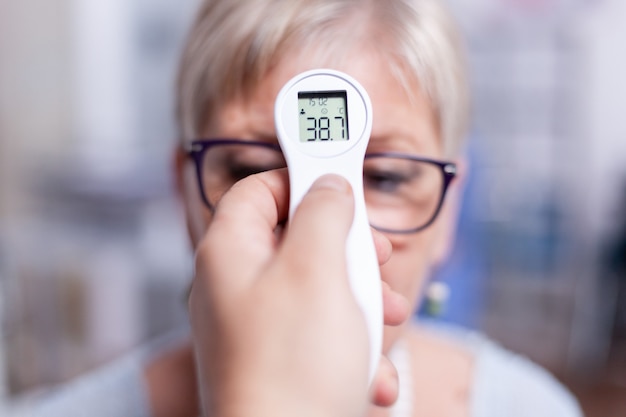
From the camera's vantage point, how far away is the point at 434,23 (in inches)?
28.4

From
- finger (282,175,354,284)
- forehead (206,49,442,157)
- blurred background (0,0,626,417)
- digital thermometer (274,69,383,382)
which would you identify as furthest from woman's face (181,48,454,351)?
blurred background (0,0,626,417)

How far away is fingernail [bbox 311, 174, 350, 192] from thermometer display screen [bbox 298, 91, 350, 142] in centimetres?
5

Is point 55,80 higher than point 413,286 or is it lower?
higher

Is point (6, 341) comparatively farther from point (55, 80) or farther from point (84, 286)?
point (55, 80)

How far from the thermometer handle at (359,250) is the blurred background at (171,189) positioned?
3.50 feet

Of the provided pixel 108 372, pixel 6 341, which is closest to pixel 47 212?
pixel 6 341

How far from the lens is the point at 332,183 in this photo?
397 mm

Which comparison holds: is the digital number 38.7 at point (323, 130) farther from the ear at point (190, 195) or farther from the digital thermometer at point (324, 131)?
the ear at point (190, 195)

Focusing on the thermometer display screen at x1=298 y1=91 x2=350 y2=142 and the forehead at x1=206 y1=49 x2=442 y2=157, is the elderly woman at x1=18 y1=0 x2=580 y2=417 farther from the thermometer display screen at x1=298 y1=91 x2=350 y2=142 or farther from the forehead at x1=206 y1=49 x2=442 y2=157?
the thermometer display screen at x1=298 y1=91 x2=350 y2=142

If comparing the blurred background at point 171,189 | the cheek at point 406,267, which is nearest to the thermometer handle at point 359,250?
the cheek at point 406,267

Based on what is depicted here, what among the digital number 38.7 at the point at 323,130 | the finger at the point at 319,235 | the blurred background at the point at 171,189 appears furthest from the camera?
the blurred background at the point at 171,189

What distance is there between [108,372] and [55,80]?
143cm

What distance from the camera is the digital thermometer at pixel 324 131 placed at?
1.36 ft

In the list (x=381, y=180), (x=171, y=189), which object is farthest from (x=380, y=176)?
(x=171, y=189)
